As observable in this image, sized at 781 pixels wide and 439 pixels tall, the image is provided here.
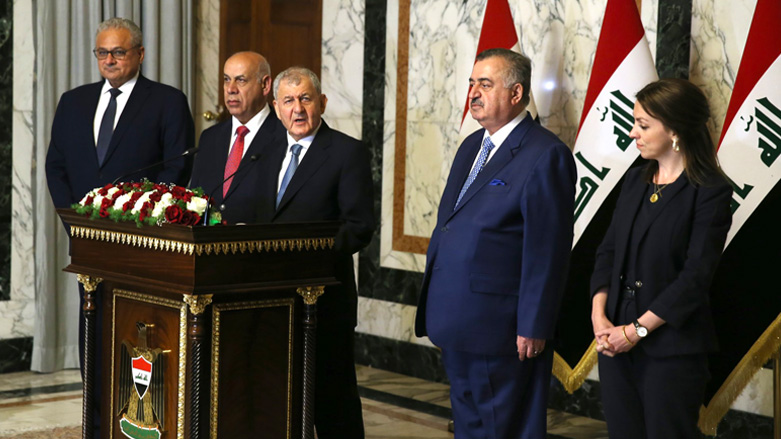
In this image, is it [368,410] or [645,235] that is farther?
[368,410]

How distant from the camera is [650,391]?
3.30 metres

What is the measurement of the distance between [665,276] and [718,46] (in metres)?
1.84

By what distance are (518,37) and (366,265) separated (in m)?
1.79

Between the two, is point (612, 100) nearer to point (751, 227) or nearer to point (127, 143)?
point (751, 227)

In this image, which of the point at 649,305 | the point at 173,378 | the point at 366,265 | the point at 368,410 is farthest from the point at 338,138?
the point at 366,265

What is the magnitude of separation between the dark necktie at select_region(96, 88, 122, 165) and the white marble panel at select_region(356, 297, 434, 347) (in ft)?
7.35

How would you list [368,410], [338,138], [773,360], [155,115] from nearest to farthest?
[338,138] < [773,360] < [155,115] < [368,410]

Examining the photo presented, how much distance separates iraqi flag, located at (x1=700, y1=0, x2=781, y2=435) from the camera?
4.31 metres

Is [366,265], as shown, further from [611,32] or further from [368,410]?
[611,32]

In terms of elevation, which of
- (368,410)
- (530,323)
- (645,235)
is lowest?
(368,410)

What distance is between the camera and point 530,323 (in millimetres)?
3328

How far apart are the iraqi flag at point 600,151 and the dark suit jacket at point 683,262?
132 cm

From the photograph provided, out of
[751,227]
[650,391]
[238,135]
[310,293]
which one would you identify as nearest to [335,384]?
[310,293]

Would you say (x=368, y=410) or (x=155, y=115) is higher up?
(x=155, y=115)
